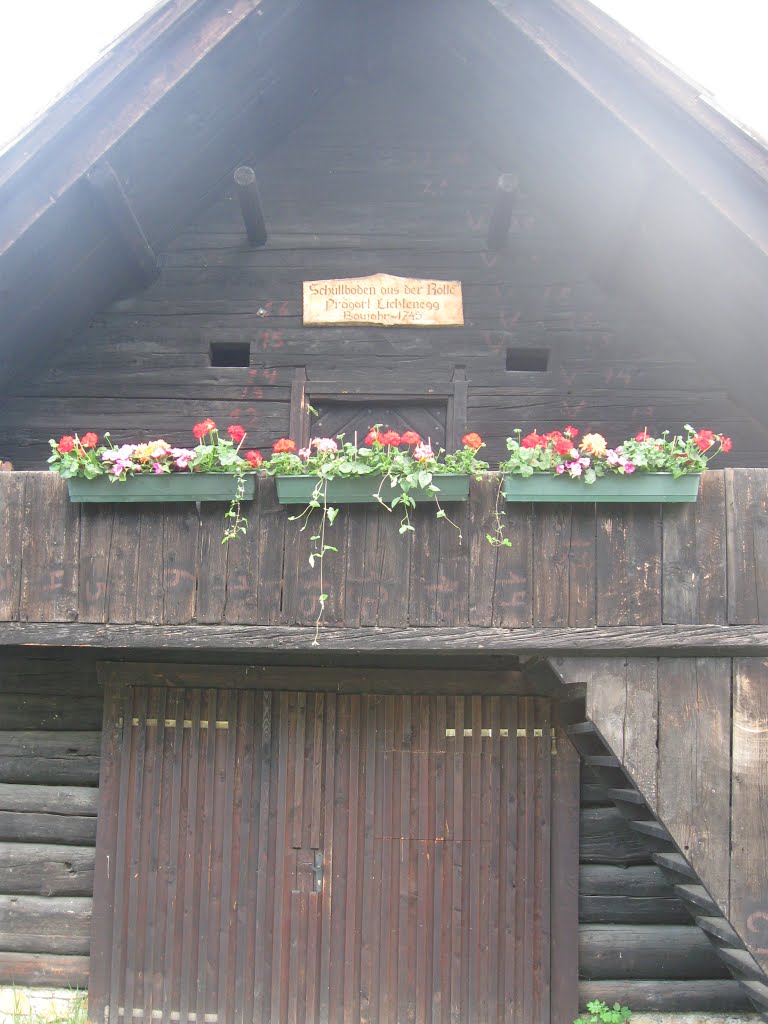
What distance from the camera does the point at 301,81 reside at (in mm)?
6266

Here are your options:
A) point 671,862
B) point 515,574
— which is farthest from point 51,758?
point 671,862

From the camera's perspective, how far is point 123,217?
571cm

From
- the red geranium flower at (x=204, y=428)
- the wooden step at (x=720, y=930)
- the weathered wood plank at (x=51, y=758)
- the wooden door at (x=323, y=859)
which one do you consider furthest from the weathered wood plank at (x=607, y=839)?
the red geranium flower at (x=204, y=428)

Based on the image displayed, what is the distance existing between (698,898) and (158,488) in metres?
3.47

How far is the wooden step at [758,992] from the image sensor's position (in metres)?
4.97

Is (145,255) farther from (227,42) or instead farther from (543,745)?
(543,745)

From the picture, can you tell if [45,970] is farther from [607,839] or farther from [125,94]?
[125,94]

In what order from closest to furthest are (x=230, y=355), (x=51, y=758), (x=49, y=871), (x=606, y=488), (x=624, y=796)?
(x=606, y=488)
(x=624, y=796)
(x=49, y=871)
(x=51, y=758)
(x=230, y=355)

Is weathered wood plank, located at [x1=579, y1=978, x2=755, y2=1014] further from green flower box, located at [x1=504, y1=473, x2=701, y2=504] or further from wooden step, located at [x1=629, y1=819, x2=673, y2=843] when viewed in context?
green flower box, located at [x1=504, y1=473, x2=701, y2=504]

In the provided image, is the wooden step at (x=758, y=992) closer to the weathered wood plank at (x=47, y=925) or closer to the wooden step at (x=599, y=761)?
the wooden step at (x=599, y=761)

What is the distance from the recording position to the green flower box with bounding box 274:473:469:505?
4.50 metres

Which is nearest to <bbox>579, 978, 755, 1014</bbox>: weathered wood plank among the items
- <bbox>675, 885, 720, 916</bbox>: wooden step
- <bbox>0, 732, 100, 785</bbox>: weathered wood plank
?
<bbox>675, 885, 720, 916</bbox>: wooden step

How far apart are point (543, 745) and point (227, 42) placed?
4.51 metres

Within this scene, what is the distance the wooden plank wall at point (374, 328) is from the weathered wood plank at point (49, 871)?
2507 mm
